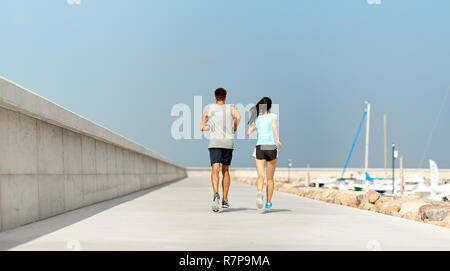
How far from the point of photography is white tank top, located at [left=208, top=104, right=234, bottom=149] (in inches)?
394

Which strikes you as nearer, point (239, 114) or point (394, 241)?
point (394, 241)

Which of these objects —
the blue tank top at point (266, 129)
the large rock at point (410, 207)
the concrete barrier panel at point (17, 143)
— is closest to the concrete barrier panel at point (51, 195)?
the concrete barrier panel at point (17, 143)

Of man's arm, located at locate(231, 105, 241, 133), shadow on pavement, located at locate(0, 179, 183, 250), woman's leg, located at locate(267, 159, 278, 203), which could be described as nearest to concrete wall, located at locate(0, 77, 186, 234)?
shadow on pavement, located at locate(0, 179, 183, 250)

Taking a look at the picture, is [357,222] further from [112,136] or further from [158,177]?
[158,177]

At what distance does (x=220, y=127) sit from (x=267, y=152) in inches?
35.4

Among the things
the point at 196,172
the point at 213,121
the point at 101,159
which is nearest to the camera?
the point at 213,121

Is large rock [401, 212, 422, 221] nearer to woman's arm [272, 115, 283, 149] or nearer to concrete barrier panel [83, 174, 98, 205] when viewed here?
woman's arm [272, 115, 283, 149]

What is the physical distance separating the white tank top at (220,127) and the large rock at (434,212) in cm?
382

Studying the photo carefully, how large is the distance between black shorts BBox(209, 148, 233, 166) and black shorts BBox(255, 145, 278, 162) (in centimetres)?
48

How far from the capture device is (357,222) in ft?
28.6

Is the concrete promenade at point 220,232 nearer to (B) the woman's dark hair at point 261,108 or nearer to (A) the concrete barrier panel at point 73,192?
(A) the concrete barrier panel at point 73,192

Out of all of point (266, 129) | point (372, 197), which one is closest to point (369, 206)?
point (372, 197)
